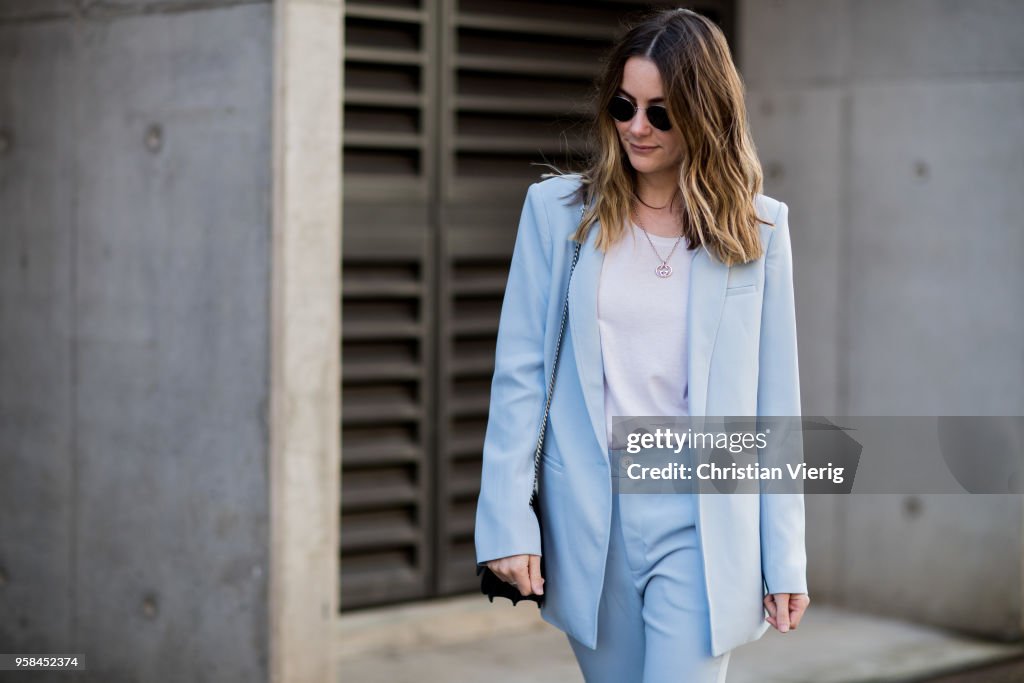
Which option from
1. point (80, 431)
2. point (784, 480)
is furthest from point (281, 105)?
point (784, 480)

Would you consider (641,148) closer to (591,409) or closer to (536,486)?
(591,409)

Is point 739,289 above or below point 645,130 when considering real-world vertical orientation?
below

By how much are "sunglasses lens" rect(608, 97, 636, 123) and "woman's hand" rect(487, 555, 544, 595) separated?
3.07 ft

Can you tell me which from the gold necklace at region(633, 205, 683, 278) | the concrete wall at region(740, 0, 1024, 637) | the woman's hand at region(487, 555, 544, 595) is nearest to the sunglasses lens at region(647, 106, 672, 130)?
the gold necklace at region(633, 205, 683, 278)

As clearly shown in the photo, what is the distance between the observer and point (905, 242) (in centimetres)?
693

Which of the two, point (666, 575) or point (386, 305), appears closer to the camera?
point (666, 575)

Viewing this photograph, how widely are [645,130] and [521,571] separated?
953 millimetres

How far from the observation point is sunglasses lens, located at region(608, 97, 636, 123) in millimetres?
3068

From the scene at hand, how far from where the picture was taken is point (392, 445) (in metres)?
6.31

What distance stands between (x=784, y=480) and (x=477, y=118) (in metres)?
3.71

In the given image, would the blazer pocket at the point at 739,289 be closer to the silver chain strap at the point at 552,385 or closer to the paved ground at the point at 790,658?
the silver chain strap at the point at 552,385

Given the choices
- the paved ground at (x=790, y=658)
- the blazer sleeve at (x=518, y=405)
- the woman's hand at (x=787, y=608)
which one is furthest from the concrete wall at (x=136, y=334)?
the woman's hand at (x=787, y=608)

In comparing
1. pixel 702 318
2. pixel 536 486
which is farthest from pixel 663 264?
pixel 536 486

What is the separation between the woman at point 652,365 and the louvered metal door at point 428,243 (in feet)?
10.1
